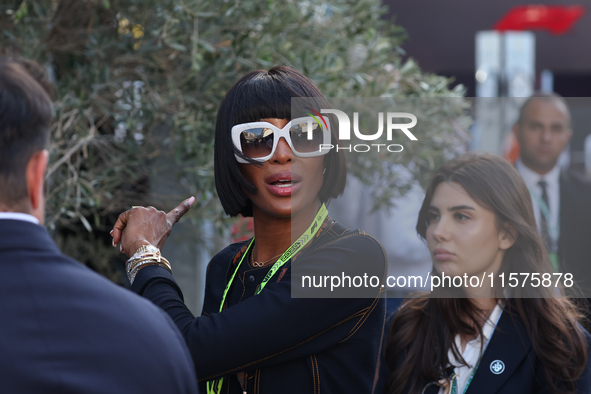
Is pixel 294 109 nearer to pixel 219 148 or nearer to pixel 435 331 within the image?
pixel 219 148

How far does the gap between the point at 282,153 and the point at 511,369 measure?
41.9 inches

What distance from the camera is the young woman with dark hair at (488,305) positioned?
214cm

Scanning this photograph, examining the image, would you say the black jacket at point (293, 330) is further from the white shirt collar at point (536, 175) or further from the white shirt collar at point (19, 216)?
the white shirt collar at point (536, 175)

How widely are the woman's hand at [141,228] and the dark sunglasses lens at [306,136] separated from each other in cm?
39

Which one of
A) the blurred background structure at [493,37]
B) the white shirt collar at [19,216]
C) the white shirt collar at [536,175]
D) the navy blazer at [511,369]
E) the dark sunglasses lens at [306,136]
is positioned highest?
the blurred background structure at [493,37]

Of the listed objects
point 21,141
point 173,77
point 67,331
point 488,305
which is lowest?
point 488,305

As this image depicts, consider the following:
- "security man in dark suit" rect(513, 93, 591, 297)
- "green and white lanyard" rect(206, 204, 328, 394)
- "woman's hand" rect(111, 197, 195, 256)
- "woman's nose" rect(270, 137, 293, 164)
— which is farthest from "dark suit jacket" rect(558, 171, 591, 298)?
"woman's hand" rect(111, 197, 195, 256)

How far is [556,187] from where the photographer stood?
7.62 ft

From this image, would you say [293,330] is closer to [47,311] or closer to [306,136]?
[306,136]

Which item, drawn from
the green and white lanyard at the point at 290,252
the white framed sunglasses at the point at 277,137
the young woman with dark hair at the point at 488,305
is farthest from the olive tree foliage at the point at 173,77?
the green and white lanyard at the point at 290,252

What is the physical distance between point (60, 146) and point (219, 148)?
210cm

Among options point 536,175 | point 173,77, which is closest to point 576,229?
point 536,175

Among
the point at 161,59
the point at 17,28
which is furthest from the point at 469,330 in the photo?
the point at 17,28

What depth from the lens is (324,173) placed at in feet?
6.40
